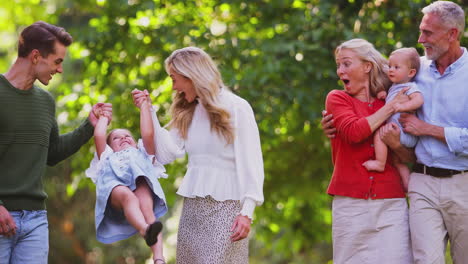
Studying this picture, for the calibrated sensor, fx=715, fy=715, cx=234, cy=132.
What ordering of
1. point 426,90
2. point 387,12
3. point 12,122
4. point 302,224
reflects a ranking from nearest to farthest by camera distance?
point 12,122
point 426,90
point 387,12
point 302,224

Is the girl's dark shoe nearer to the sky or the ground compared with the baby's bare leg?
nearer to the ground

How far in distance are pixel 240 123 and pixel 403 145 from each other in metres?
0.97

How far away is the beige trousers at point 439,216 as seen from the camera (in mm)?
4055

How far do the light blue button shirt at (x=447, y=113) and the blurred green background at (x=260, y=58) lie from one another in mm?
3024

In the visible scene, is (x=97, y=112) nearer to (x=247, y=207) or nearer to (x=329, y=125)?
(x=247, y=207)

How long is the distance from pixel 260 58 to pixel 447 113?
3670mm

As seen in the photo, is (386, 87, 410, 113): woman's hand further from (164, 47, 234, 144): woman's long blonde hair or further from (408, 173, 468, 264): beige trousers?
(164, 47, 234, 144): woman's long blonde hair

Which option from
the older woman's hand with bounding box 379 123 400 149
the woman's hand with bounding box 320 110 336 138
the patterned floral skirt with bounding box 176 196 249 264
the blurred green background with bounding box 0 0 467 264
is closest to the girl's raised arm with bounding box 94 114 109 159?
the patterned floral skirt with bounding box 176 196 249 264

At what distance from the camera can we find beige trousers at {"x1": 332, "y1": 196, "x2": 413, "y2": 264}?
4160 mm

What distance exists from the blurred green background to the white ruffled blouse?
3071 millimetres

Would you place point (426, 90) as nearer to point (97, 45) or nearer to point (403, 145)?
point (403, 145)

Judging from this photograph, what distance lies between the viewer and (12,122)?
3979 mm

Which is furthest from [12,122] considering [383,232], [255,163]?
[383,232]

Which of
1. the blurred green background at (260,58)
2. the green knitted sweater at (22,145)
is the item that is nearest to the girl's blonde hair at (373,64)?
the green knitted sweater at (22,145)
